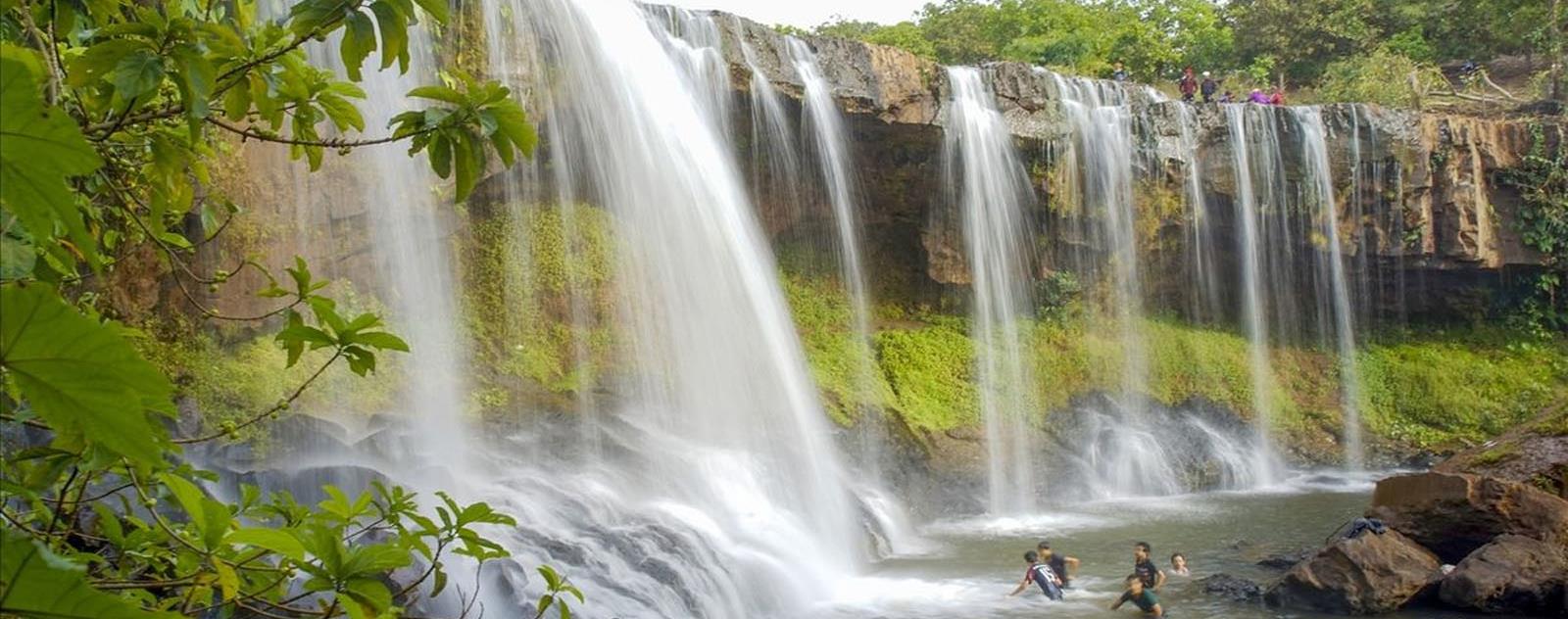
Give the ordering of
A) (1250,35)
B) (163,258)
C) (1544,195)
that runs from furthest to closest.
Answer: (1250,35) < (1544,195) < (163,258)

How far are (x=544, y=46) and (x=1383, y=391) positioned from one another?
1367cm

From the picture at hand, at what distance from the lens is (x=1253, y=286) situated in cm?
1850

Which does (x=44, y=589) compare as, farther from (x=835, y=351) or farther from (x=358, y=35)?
(x=835, y=351)

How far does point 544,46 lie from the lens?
1296 centimetres

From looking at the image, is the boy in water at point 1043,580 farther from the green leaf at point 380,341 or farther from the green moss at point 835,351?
the green leaf at point 380,341

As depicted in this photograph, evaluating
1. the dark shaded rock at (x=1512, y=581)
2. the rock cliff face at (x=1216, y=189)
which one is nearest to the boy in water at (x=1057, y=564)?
the dark shaded rock at (x=1512, y=581)

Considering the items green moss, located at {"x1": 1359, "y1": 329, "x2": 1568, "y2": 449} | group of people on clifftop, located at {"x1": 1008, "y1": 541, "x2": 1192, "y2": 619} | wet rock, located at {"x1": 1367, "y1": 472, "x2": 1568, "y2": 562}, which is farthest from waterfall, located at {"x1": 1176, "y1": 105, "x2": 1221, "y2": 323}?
group of people on clifftop, located at {"x1": 1008, "y1": 541, "x2": 1192, "y2": 619}

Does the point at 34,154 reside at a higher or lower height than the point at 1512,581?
higher

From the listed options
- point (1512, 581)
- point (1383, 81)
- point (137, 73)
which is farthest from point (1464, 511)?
point (1383, 81)

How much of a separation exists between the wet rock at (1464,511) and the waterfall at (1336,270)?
775 centimetres

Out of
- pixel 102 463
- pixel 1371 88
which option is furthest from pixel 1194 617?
pixel 1371 88

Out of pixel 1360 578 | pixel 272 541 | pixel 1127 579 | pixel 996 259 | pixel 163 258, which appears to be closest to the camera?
pixel 272 541

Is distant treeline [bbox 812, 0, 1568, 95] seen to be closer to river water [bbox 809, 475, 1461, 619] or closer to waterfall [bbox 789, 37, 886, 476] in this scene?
waterfall [bbox 789, 37, 886, 476]

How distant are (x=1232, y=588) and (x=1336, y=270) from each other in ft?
35.9
